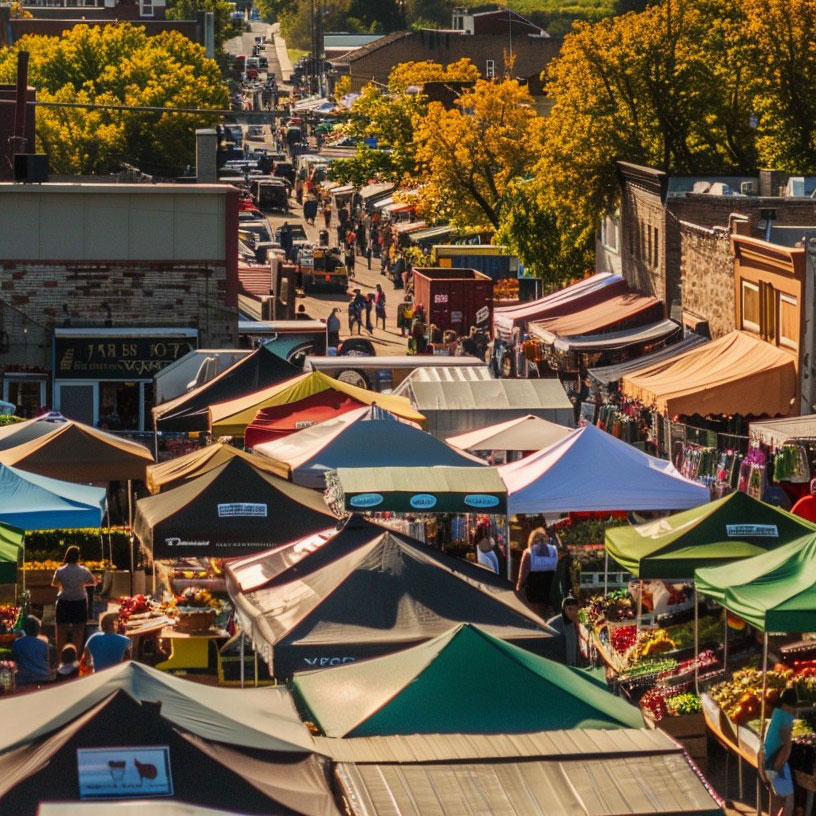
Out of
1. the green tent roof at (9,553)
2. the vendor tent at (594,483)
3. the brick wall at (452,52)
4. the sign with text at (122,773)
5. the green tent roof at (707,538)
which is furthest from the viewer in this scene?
the brick wall at (452,52)

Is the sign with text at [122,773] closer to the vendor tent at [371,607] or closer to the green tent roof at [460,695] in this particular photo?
the green tent roof at [460,695]

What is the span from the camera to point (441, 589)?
14711 mm

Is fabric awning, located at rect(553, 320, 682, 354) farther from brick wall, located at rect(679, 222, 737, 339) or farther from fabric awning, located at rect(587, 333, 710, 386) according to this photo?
fabric awning, located at rect(587, 333, 710, 386)

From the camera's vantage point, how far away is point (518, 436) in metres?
24.4

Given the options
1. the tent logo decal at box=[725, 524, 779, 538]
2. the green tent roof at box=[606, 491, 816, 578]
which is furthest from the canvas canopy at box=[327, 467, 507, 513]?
the tent logo decal at box=[725, 524, 779, 538]

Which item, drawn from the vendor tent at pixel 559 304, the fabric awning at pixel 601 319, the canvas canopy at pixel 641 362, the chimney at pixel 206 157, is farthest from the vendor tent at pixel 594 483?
the chimney at pixel 206 157

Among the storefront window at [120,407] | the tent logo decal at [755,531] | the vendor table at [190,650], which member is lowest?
the vendor table at [190,650]

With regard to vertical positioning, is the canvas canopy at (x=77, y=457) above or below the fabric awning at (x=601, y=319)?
below

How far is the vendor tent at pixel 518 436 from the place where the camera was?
2414 cm

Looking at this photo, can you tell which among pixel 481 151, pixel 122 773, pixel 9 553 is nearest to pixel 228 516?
pixel 9 553

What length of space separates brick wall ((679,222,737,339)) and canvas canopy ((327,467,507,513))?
14806 millimetres

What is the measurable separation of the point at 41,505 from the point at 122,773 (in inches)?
421

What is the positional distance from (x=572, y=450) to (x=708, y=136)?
31507 millimetres

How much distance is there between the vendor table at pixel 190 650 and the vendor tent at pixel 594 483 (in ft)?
13.0
